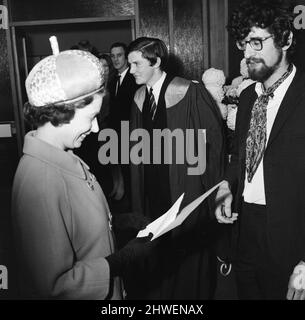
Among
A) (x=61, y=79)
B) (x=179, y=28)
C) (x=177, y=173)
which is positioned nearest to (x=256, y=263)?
(x=177, y=173)

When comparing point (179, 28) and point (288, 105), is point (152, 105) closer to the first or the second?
point (288, 105)

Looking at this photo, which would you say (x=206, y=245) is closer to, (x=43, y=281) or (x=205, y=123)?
(x=205, y=123)

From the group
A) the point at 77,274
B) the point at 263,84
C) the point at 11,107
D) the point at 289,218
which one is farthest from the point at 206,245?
the point at 11,107

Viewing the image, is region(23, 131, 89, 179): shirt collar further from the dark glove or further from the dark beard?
the dark beard

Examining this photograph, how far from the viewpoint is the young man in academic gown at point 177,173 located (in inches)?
112

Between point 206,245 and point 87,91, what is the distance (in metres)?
2.14

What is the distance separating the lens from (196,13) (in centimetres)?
428

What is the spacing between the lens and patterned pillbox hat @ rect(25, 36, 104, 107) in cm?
114

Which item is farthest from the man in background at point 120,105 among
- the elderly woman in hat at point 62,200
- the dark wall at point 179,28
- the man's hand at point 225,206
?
the elderly woman in hat at point 62,200

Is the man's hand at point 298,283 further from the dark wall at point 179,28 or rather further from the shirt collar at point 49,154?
the dark wall at point 179,28

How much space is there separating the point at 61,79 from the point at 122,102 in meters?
3.35

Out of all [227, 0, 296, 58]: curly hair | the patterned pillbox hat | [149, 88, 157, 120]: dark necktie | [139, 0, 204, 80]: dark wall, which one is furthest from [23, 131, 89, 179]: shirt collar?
[139, 0, 204, 80]: dark wall

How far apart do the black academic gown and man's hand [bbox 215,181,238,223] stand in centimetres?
82

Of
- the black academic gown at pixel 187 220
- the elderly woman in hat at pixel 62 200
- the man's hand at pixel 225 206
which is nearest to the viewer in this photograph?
the elderly woman in hat at pixel 62 200
